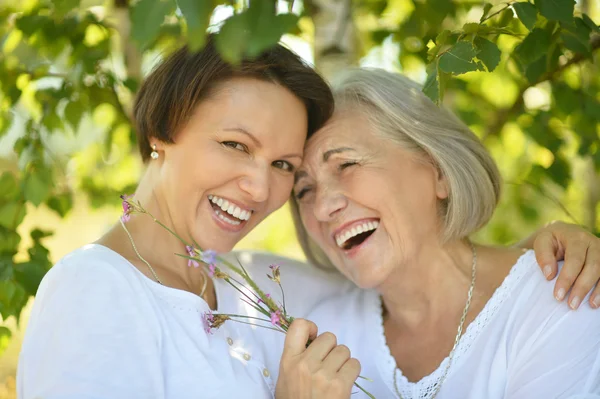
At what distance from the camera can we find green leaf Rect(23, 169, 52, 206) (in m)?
2.52

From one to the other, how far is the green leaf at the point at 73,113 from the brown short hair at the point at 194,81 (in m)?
0.50

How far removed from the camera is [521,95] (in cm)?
304

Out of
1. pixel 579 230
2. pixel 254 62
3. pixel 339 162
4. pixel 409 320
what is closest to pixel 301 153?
pixel 339 162

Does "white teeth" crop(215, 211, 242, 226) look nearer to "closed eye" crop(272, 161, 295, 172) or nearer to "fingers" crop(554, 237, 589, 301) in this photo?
"closed eye" crop(272, 161, 295, 172)

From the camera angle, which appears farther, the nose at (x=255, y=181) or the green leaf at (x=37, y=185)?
the green leaf at (x=37, y=185)

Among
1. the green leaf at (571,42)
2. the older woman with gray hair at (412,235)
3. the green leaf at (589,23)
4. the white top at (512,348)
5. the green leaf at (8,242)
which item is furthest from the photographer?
the green leaf at (8,242)

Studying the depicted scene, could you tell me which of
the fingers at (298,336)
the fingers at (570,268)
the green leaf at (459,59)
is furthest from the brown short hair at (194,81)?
the fingers at (570,268)

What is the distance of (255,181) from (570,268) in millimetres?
1015

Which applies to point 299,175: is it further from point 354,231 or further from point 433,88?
point 433,88

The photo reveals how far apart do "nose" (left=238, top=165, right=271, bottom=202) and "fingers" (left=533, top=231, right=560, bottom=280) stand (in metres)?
0.93

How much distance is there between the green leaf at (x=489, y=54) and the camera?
1.81 m

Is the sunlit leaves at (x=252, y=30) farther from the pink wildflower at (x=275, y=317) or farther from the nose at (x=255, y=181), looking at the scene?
the nose at (x=255, y=181)

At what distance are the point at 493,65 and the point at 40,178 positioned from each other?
1716 millimetres

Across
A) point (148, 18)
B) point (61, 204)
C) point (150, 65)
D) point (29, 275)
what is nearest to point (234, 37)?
point (148, 18)
